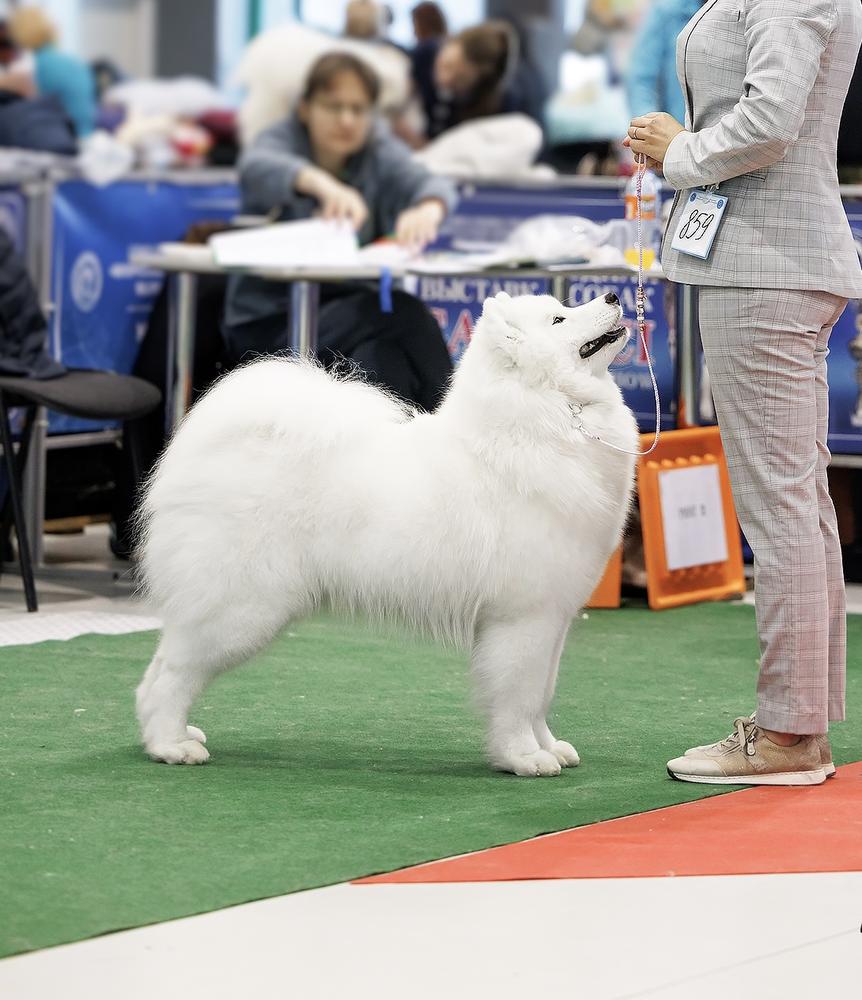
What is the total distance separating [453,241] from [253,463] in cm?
401

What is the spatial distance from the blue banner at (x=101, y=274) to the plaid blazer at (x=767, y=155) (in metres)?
3.81

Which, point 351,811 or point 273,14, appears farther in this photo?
point 273,14

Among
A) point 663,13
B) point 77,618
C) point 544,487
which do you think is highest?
point 663,13

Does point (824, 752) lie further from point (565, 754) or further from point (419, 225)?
point (419, 225)

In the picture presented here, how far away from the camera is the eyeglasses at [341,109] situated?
7.34 meters

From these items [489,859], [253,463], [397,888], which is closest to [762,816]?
[489,859]

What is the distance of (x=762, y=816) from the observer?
11.7 feet

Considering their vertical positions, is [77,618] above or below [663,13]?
below

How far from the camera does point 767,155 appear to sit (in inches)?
141

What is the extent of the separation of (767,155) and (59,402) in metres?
3.15

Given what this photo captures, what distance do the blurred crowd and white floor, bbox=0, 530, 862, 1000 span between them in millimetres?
4165

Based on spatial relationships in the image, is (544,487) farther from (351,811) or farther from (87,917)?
(87,917)

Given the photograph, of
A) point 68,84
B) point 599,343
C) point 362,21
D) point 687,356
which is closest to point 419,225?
point 687,356

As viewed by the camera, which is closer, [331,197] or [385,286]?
[385,286]
